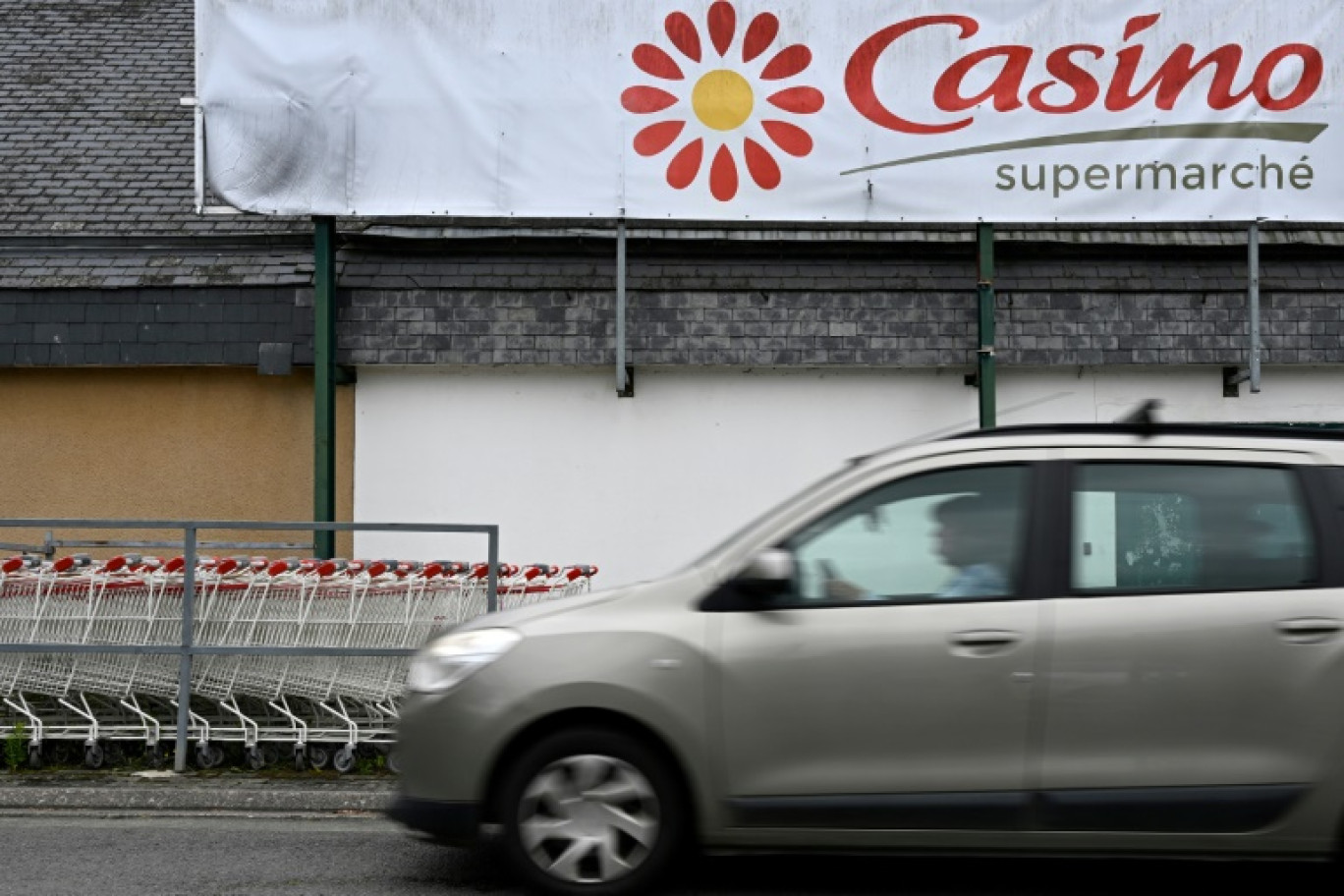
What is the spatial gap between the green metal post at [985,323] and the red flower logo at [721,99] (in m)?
1.55

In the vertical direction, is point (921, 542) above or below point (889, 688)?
above

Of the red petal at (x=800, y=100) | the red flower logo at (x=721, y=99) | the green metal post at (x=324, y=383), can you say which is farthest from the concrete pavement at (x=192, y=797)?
the red petal at (x=800, y=100)

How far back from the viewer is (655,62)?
38.5ft

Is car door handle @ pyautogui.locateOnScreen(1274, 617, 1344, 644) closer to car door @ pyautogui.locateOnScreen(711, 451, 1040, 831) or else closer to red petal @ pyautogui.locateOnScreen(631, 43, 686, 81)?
car door @ pyautogui.locateOnScreen(711, 451, 1040, 831)

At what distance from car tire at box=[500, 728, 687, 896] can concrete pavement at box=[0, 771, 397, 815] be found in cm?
249

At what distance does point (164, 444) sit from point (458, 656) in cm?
793

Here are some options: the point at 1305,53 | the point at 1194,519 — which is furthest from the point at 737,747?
the point at 1305,53

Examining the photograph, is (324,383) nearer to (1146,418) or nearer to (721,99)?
(721,99)

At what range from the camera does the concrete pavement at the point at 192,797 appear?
803 centimetres

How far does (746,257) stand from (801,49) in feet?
6.12

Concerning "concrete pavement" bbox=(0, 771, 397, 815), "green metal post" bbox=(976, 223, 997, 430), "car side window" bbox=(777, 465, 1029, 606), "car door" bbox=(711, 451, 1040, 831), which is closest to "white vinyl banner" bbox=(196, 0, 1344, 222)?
→ "green metal post" bbox=(976, 223, 997, 430)

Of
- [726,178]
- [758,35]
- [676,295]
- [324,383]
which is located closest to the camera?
[726,178]

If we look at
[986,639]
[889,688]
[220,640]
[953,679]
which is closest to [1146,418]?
[986,639]

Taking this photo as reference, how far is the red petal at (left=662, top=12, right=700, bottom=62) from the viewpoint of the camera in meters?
11.7
